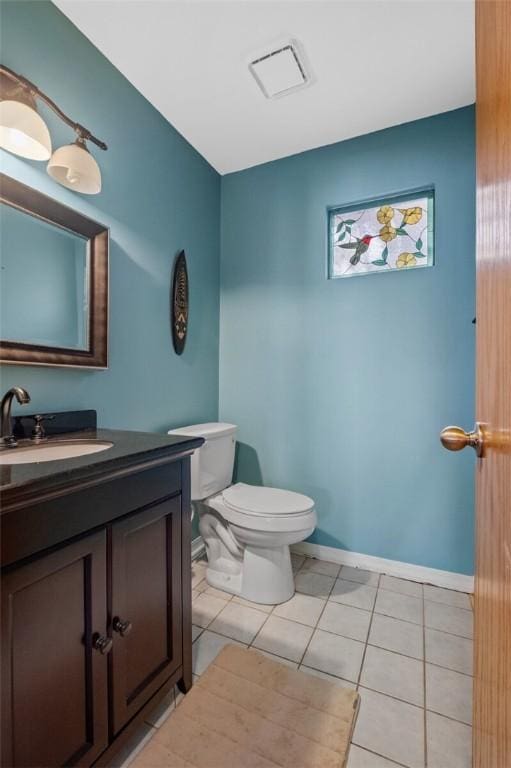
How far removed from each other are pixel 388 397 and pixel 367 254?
816 millimetres

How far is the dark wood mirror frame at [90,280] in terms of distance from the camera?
3.51ft

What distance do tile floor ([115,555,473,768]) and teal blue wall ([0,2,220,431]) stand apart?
976 mm

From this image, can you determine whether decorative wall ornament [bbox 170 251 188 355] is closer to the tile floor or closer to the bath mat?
the tile floor

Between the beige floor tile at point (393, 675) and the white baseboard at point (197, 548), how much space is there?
102cm

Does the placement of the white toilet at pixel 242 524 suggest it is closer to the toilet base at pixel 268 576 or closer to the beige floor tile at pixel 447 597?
the toilet base at pixel 268 576

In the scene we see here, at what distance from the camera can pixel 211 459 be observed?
179cm

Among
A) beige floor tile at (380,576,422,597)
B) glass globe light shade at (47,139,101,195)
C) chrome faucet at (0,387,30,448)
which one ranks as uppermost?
glass globe light shade at (47,139,101,195)

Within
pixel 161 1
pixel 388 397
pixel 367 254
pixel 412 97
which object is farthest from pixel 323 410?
pixel 161 1

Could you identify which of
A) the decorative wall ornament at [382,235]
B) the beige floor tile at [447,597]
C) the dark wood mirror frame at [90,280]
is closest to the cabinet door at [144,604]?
the dark wood mirror frame at [90,280]

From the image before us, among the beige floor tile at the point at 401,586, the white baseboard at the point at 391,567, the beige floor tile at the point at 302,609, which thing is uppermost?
the white baseboard at the point at 391,567

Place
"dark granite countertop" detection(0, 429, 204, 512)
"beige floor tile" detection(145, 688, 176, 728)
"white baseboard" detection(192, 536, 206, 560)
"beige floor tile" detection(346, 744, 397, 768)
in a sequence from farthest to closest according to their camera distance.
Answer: "white baseboard" detection(192, 536, 206, 560) → "beige floor tile" detection(145, 688, 176, 728) → "beige floor tile" detection(346, 744, 397, 768) → "dark granite countertop" detection(0, 429, 204, 512)

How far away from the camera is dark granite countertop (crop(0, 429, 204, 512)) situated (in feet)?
2.02

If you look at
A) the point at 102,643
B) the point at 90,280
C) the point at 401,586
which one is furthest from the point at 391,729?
the point at 90,280

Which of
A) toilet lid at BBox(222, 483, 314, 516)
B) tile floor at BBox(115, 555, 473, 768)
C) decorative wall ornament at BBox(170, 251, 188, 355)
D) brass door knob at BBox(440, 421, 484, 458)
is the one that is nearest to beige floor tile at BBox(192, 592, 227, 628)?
tile floor at BBox(115, 555, 473, 768)
